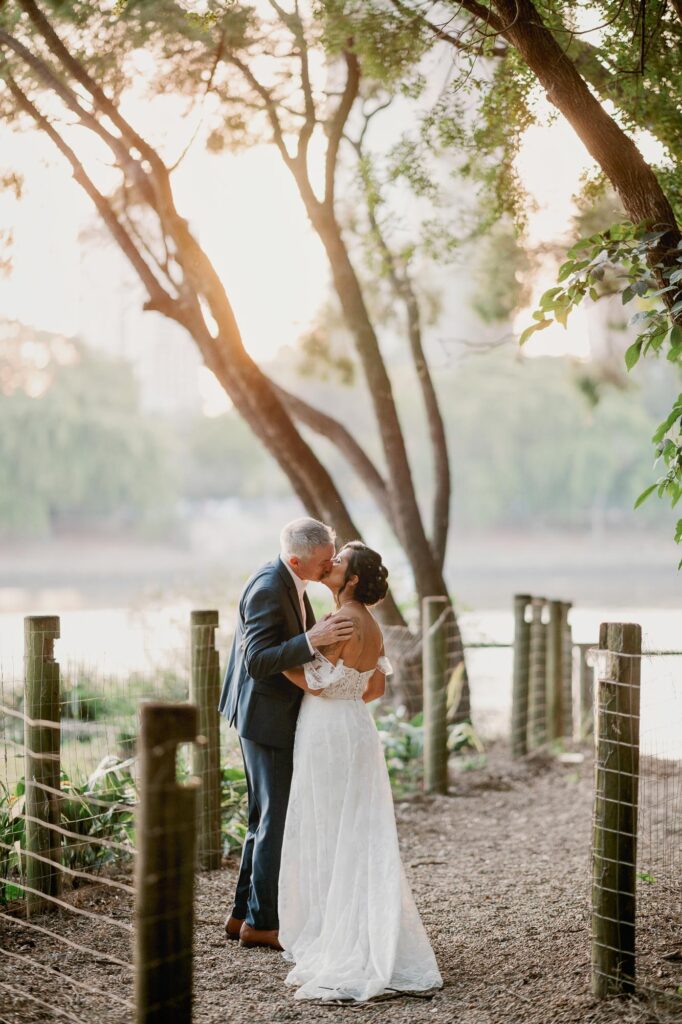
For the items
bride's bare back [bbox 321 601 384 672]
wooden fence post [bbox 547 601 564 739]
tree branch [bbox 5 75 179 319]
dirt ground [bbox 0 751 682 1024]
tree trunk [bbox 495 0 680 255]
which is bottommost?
dirt ground [bbox 0 751 682 1024]

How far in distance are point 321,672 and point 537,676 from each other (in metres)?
6.07

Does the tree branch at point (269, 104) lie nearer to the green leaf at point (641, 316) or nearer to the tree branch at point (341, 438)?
the tree branch at point (341, 438)

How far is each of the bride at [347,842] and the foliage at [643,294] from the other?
1.28m

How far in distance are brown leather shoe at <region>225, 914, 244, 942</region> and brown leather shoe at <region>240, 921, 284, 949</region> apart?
0.13 m

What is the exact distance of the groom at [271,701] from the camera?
4945mm

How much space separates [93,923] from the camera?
5.33 m

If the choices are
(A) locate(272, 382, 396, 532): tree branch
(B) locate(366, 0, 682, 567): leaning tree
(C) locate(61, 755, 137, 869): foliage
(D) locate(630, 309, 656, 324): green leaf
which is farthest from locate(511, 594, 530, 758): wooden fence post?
(D) locate(630, 309, 656, 324): green leaf

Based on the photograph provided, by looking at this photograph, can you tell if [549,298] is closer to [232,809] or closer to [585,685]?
[232,809]

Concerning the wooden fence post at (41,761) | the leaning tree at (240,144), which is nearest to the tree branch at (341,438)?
the leaning tree at (240,144)

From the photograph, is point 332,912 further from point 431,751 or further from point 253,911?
point 431,751

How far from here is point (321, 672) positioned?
4840 millimetres

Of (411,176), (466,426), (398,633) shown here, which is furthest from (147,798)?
(466,426)

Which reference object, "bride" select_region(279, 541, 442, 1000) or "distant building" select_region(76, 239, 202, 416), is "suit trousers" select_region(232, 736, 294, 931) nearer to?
"bride" select_region(279, 541, 442, 1000)

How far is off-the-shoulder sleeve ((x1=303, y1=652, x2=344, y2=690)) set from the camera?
190 inches
